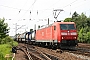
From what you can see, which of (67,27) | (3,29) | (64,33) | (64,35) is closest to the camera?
(64,35)

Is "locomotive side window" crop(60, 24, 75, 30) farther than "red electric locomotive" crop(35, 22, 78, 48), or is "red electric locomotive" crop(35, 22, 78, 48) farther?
"locomotive side window" crop(60, 24, 75, 30)

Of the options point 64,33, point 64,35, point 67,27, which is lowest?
point 64,35

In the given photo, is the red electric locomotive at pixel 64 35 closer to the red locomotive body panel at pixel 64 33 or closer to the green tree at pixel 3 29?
the red locomotive body panel at pixel 64 33

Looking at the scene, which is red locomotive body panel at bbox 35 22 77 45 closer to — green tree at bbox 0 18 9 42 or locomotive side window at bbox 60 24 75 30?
locomotive side window at bbox 60 24 75 30

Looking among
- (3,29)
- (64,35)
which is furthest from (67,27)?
(3,29)

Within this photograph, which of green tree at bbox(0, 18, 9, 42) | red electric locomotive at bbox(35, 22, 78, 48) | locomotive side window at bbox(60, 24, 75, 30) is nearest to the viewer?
red electric locomotive at bbox(35, 22, 78, 48)

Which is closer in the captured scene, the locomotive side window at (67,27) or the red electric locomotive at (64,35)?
the red electric locomotive at (64,35)

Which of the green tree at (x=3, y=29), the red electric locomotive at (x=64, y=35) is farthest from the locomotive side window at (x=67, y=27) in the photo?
the green tree at (x=3, y=29)

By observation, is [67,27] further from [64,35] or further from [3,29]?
[3,29]

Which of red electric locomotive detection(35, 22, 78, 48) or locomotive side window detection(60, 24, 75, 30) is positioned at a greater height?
locomotive side window detection(60, 24, 75, 30)

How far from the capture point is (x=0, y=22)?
147 ft

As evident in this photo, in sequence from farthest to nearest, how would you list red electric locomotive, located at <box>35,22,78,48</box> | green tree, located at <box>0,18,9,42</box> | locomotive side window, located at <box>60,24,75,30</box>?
green tree, located at <box>0,18,9,42</box> → locomotive side window, located at <box>60,24,75,30</box> → red electric locomotive, located at <box>35,22,78,48</box>

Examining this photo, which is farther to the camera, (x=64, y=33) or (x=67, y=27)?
(x=67, y=27)

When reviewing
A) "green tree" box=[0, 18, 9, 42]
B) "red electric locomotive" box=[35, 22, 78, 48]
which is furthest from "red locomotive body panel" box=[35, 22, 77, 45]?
"green tree" box=[0, 18, 9, 42]
